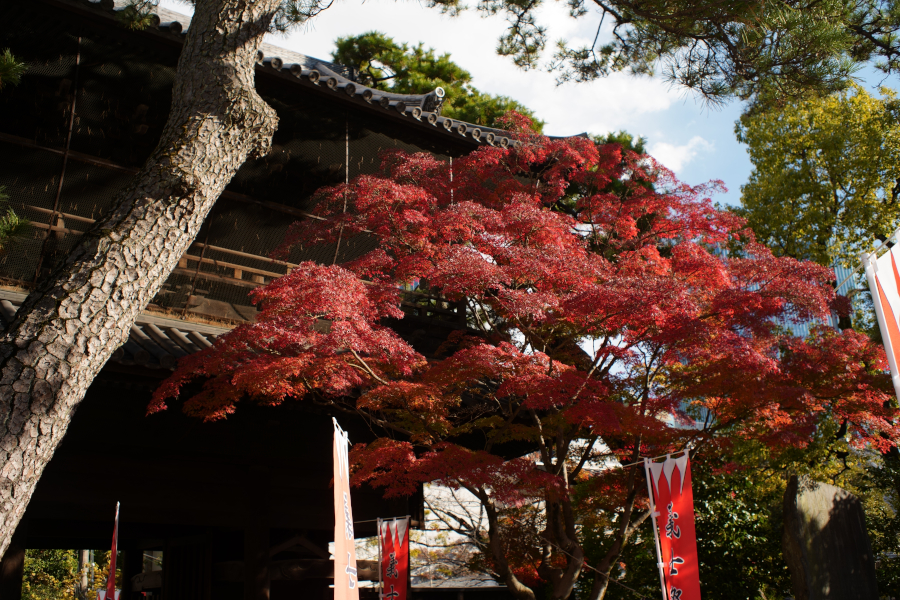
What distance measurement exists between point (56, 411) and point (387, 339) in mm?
3156

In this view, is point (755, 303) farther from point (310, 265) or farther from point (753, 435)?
point (310, 265)

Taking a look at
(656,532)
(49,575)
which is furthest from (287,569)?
(49,575)

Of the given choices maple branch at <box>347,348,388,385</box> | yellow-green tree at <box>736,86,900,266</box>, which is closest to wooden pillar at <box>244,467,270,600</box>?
maple branch at <box>347,348,388,385</box>

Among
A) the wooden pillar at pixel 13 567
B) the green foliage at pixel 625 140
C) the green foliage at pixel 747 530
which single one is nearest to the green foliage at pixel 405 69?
the green foliage at pixel 625 140

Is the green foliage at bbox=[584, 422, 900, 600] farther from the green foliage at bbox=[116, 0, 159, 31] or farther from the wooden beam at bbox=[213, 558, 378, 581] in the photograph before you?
the green foliage at bbox=[116, 0, 159, 31]

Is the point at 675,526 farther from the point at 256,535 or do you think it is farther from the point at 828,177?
the point at 828,177

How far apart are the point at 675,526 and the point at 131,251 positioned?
5.21 metres

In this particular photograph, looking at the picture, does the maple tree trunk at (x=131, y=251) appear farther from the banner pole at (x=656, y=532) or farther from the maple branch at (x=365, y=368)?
the banner pole at (x=656, y=532)

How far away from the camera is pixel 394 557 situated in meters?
7.43

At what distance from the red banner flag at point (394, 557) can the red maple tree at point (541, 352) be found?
1.05 meters

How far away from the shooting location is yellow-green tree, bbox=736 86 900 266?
12.1m

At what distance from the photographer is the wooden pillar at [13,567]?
5.55m

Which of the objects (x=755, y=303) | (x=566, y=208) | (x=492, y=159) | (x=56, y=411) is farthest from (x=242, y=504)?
(x=566, y=208)

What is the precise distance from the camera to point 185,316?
297 inches
